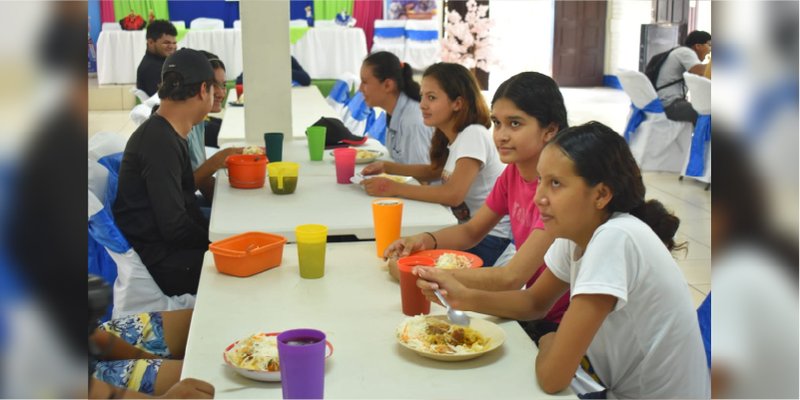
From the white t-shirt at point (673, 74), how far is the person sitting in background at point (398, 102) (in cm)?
382

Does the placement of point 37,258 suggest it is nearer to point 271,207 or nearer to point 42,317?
point 42,317

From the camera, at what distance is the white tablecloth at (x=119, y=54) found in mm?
11367

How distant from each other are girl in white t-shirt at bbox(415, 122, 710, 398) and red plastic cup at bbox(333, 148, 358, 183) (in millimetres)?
1428

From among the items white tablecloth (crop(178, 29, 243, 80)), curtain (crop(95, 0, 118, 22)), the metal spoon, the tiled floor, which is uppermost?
curtain (crop(95, 0, 118, 22))

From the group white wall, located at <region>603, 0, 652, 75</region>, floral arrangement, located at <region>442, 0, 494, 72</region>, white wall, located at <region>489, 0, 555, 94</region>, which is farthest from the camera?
white wall, located at <region>489, 0, 555, 94</region>

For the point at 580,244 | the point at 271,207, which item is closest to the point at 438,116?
the point at 271,207

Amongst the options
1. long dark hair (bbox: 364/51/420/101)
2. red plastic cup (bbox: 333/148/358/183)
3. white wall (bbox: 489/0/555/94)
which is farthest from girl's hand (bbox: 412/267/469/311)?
white wall (bbox: 489/0/555/94)

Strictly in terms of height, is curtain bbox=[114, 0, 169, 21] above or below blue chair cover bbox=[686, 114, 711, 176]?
above

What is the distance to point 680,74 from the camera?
7.07 metres

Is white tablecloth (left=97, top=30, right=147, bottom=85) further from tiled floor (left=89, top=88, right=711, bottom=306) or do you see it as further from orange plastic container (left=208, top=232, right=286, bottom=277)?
orange plastic container (left=208, top=232, right=286, bottom=277)

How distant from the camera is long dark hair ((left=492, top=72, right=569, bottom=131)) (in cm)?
230

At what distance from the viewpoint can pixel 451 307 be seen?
5.53ft

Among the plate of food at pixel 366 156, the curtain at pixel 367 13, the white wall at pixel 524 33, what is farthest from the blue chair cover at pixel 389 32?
the plate of food at pixel 366 156

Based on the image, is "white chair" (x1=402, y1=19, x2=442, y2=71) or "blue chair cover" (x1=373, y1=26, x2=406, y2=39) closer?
"white chair" (x1=402, y1=19, x2=442, y2=71)
